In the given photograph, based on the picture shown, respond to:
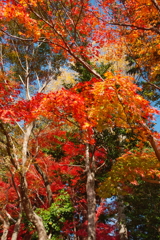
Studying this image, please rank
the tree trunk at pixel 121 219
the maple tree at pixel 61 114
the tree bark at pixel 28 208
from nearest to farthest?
the maple tree at pixel 61 114 < the tree bark at pixel 28 208 < the tree trunk at pixel 121 219

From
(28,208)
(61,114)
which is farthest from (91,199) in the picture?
(61,114)

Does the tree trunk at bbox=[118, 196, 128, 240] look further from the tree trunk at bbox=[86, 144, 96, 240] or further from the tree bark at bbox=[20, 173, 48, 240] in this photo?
the tree bark at bbox=[20, 173, 48, 240]

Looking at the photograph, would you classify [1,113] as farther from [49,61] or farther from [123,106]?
[49,61]

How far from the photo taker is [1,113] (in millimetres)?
4449

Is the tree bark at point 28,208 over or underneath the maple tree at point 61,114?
underneath

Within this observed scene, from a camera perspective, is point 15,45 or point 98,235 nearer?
point 15,45

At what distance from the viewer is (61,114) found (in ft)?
15.0

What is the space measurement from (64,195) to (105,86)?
6.68 metres

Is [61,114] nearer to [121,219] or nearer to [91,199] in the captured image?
[91,199]

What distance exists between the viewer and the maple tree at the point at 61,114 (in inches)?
152

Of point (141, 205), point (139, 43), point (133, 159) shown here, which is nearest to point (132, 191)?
point (141, 205)

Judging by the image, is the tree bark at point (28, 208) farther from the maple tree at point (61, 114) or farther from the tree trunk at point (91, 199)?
the tree trunk at point (91, 199)

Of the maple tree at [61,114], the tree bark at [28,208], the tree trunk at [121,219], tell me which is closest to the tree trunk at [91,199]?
the maple tree at [61,114]

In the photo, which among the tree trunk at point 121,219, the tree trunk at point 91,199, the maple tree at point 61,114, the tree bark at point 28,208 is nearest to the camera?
the maple tree at point 61,114
